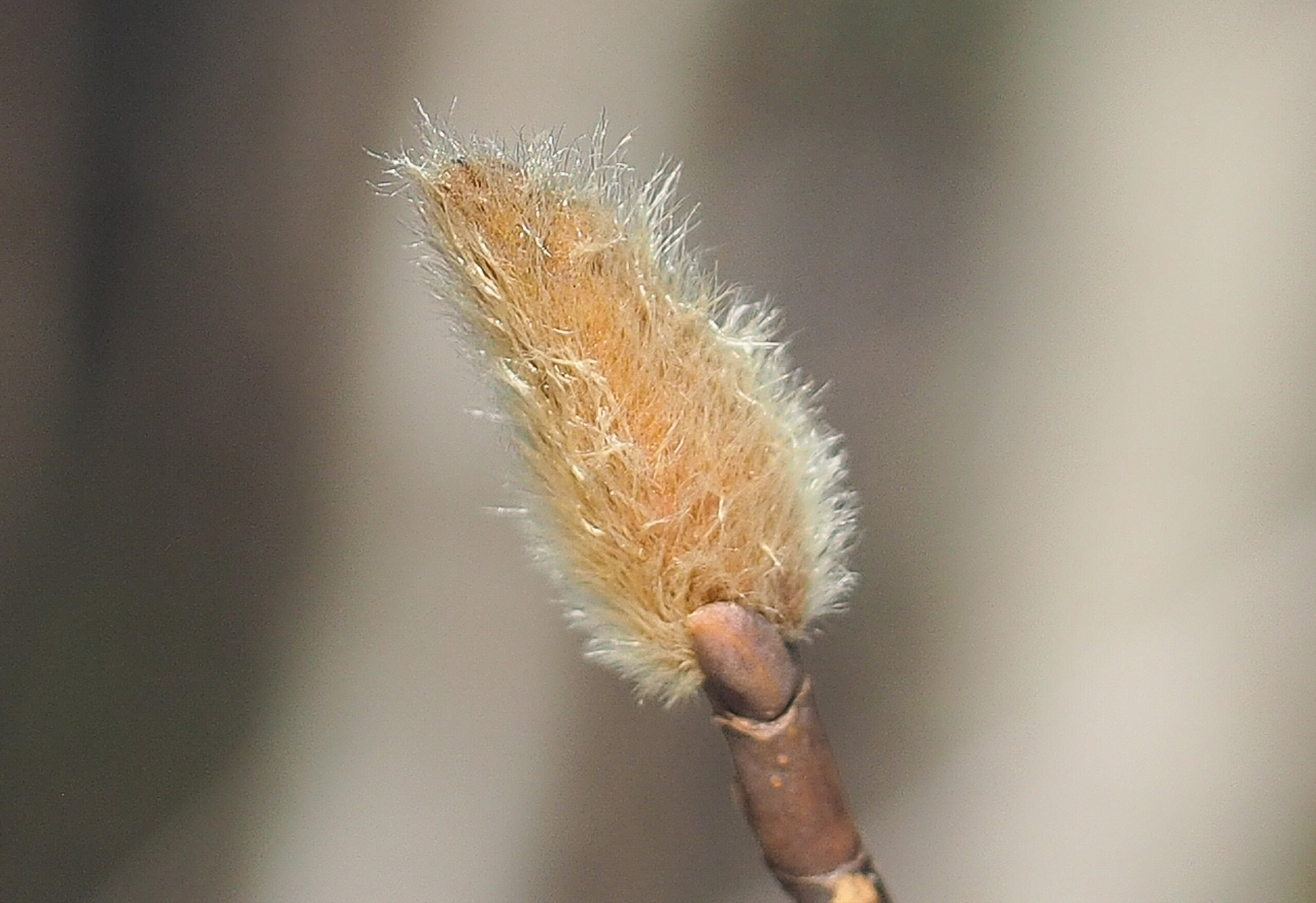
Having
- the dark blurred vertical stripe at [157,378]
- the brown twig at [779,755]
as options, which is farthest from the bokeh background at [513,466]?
the brown twig at [779,755]

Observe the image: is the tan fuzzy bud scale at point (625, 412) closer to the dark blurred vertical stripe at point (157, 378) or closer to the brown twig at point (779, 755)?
the brown twig at point (779, 755)

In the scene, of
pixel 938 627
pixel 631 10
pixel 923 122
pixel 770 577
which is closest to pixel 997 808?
pixel 938 627

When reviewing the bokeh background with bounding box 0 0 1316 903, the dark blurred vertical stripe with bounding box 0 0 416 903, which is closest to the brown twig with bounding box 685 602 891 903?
the bokeh background with bounding box 0 0 1316 903

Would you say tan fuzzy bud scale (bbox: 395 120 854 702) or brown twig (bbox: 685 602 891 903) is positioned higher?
tan fuzzy bud scale (bbox: 395 120 854 702)

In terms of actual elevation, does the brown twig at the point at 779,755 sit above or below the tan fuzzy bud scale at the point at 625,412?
below

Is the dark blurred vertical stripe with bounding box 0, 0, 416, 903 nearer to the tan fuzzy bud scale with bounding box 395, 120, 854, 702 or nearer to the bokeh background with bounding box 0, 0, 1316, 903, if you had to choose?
the bokeh background with bounding box 0, 0, 1316, 903

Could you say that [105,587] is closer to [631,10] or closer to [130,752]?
[130,752]

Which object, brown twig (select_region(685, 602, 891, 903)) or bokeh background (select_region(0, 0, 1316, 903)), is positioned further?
bokeh background (select_region(0, 0, 1316, 903))
